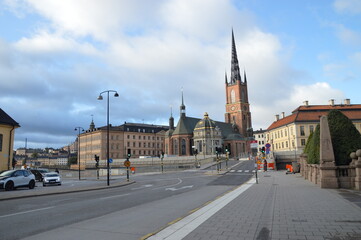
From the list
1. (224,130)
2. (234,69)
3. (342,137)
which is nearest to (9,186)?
(342,137)

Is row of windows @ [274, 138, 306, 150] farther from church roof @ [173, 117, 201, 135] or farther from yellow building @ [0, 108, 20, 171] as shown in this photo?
yellow building @ [0, 108, 20, 171]

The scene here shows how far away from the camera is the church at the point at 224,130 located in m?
99.0

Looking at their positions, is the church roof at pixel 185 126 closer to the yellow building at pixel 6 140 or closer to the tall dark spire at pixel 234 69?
the tall dark spire at pixel 234 69

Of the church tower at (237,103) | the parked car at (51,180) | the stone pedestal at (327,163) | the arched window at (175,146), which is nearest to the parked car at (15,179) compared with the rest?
the parked car at (51,180)

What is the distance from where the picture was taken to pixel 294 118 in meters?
73.2

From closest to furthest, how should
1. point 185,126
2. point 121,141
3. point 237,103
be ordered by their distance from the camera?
point 185,126
point 121,141
point 237,103

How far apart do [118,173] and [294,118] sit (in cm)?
4825

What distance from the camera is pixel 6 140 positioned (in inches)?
1267

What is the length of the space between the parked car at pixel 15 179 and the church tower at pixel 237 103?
4306 inches

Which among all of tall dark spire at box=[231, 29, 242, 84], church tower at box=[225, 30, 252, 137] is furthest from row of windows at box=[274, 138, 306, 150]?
tall dark spire at box=[231, 29, 242, 84]

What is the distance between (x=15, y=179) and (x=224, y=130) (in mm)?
102786

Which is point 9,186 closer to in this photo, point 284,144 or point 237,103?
point 284,144

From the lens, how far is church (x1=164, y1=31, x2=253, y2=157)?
99000mm

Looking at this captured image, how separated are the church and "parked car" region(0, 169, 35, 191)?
63540 millimetres
